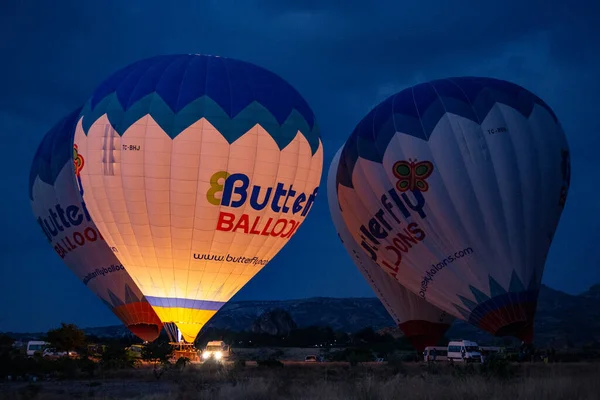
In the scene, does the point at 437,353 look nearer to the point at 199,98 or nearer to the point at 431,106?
the point at 431,106

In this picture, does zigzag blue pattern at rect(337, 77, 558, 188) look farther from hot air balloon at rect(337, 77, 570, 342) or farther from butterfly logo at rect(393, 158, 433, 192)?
butterfly logo at rect(393, 158, 433, 192)

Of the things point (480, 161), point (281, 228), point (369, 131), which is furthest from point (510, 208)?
point (281, 228)

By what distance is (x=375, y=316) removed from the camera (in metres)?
144

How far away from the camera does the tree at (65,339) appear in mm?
39656

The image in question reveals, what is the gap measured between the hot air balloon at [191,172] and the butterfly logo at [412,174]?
4.18 m

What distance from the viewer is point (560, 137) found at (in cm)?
2700

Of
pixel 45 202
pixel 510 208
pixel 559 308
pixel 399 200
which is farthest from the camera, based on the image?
pixel 559 308

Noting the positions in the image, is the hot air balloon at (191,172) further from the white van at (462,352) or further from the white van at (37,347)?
the white van at (37,347)

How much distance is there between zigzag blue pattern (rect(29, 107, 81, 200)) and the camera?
34.2m

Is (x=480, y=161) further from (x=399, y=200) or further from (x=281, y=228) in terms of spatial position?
(x=281, y=228)

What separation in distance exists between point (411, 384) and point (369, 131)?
52.5 feet

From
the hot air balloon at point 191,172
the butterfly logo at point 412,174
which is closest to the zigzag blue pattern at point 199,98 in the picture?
the hot air balloon at point 191,172

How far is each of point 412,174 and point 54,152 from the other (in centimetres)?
1882

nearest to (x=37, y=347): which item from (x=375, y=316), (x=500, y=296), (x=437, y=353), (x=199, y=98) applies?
(x=199, y=98)
